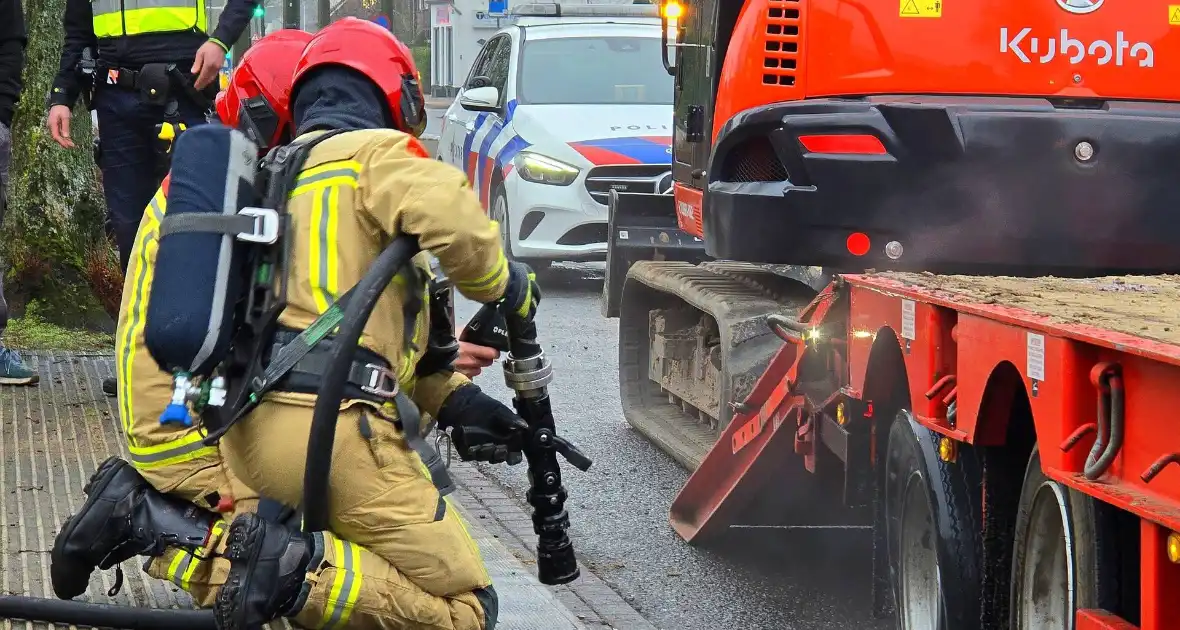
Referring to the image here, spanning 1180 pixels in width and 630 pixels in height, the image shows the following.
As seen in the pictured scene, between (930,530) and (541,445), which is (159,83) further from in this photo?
(930,530)

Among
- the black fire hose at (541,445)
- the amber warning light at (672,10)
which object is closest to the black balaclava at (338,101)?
the black fire hose at (541,445)

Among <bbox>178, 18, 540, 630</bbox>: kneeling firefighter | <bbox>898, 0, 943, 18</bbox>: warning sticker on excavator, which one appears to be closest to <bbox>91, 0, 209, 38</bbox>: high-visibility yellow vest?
<bbox>898, 0, 943, 18</bbox>: warning sticker on excavator

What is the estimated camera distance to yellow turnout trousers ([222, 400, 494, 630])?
3.61m

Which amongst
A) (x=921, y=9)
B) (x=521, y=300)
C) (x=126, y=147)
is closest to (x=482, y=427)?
(x=521, y=300)

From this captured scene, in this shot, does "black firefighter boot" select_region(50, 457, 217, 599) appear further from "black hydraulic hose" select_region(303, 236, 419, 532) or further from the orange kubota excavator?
the orange kubota excavator

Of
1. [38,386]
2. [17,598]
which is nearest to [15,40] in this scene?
[38,386]

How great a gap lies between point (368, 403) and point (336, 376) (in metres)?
0.20

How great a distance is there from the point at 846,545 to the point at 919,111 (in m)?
1.85

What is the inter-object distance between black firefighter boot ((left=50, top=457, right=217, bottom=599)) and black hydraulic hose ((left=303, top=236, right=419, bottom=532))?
1.09 feet

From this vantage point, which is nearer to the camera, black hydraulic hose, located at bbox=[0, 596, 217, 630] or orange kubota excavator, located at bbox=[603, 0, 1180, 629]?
black hydraulic hose, located at bbox=[0, 596, 217, 630]

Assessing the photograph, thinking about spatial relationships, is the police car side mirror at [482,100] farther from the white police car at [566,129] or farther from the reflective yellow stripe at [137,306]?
the reflective yellow stripe at [137,306]

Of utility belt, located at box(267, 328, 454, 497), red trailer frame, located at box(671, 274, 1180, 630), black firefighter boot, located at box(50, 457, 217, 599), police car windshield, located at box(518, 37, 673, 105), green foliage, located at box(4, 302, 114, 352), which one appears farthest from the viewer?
police car windshield, located at box(518, 37, 673, 105)

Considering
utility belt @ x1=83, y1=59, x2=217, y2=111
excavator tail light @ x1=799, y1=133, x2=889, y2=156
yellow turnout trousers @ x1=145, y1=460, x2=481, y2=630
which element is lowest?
yellow turnout trousers @ x1=145, y1=460, x2=481, y2=630

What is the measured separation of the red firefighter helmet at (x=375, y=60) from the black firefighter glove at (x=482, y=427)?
2.15 feet
